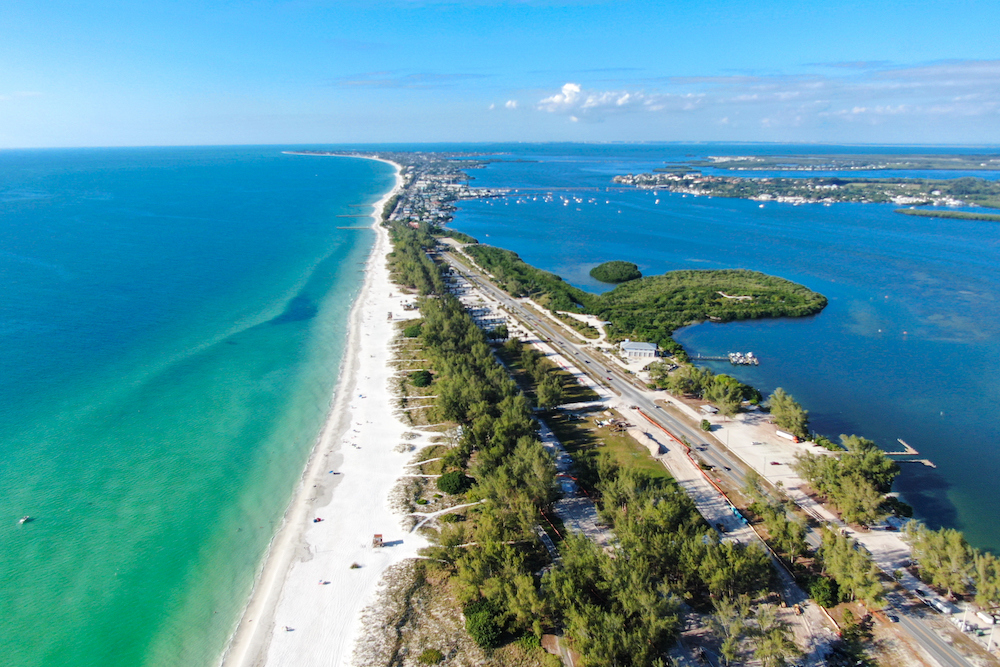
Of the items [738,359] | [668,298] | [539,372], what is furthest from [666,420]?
[668,298]

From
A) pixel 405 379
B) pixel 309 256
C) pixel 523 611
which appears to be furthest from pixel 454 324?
pixel 309 256

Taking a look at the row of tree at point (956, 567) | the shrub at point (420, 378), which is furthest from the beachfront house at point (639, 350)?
the row of tree at point (956, 567)

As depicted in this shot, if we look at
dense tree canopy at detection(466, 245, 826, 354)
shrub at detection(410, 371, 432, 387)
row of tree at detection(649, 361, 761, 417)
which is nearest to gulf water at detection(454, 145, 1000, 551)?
dense tree canopy at detection(466, 245, 826, 354)

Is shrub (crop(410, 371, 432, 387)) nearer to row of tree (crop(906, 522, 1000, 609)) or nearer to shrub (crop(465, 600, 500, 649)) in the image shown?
shrub (crop(465, 600, 500, 649))

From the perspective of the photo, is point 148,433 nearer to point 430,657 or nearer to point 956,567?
point 430,657

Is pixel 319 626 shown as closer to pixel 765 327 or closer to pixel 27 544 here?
pixel 27 544

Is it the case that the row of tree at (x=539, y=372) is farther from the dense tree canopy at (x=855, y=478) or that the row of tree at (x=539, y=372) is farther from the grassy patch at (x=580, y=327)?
the dense tree canopy at (x=855, y=478)
